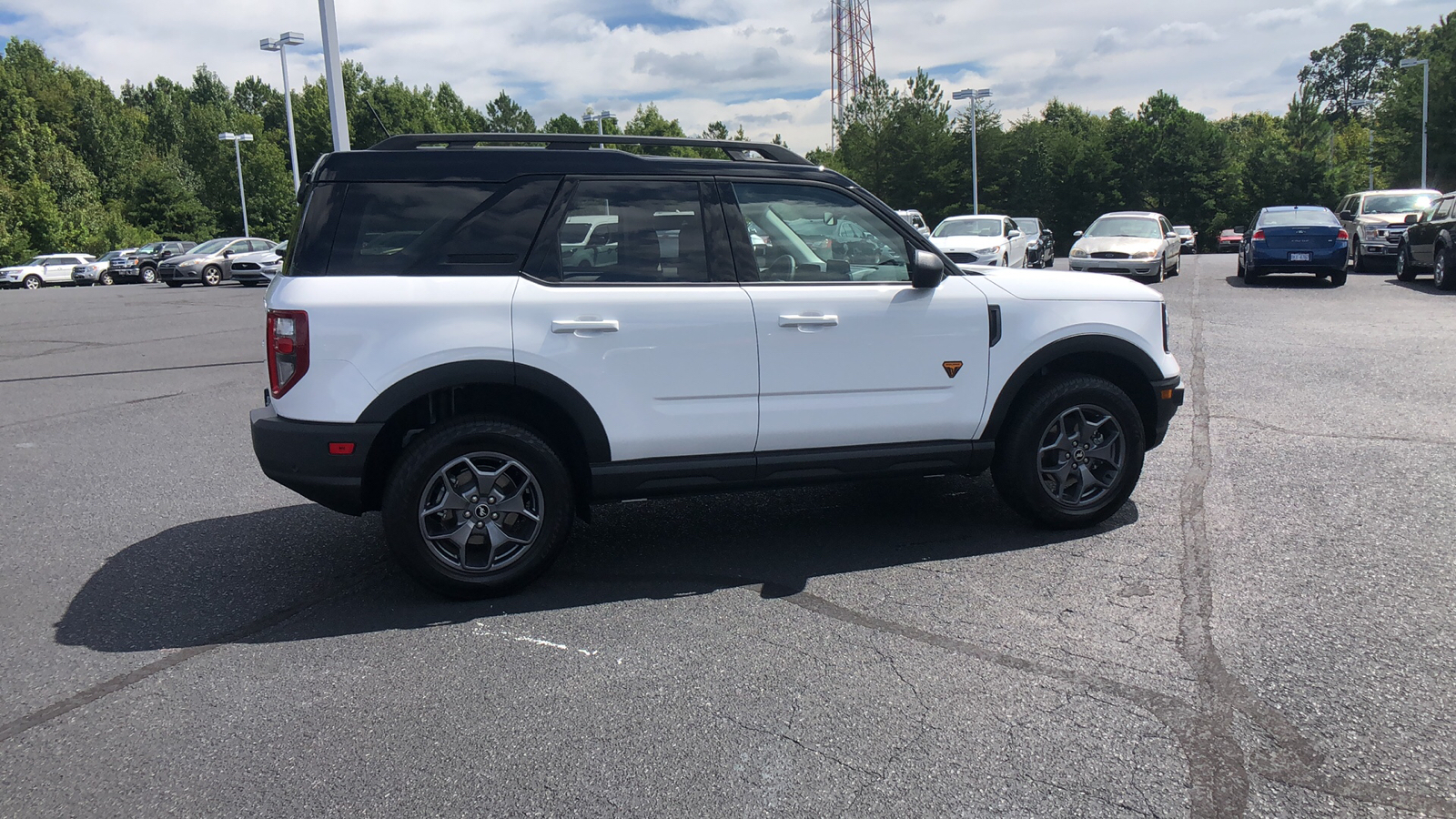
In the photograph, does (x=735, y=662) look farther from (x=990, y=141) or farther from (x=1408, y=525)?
(x=990, y=141)

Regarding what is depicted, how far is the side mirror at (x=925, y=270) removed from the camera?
4.73 meters

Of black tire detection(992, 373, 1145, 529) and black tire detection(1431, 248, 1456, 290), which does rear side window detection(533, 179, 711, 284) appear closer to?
black tire detection(992, 373, 1145, 529)

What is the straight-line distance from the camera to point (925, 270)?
15.5 feet

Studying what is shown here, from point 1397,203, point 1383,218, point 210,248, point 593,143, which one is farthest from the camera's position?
point 210,248

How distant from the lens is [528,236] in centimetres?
443

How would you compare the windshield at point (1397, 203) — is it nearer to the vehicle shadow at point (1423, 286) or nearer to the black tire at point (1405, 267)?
the vehicle shadow at point (1423, 286)

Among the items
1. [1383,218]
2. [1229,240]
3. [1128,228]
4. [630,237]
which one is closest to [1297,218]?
[1128,228]

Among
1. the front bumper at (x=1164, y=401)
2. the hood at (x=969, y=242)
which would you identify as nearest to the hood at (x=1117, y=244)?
the hood at (x=969, y=242)

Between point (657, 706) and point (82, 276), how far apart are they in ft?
163

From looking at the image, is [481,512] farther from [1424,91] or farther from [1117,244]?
[1424,91]

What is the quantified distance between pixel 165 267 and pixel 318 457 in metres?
35.1

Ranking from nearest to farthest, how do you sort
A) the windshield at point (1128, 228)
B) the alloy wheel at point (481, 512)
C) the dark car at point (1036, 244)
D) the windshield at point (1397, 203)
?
the alloy wheel at point (481, 512), the windshield at point (1128, 228), the windshield at point (1397, 203), the dark car at point (1036, 244)

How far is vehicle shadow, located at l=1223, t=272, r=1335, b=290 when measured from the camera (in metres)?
19.0

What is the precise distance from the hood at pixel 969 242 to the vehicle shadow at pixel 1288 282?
4.77 m
